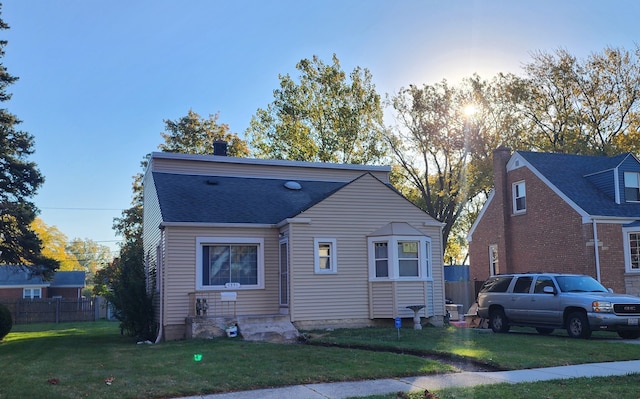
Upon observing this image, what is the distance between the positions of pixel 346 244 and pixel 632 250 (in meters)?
12.1

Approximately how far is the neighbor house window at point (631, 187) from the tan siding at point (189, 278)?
15.6 meters

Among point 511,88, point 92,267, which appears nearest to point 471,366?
point 511,88

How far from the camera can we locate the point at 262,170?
2181 centimetres

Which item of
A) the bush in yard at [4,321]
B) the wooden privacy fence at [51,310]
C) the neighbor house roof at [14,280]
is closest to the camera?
the bush in yard at [4,321]

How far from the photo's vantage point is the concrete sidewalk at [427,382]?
809cm

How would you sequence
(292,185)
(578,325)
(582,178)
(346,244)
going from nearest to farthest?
(578,325)
(346,244)
(292,185)
(582,178)

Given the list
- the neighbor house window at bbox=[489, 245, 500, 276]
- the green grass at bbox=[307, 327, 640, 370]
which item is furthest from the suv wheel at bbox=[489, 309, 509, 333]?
the neighbor house window at bbox=[489, 245, 500, 276]

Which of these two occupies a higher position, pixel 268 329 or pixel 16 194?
pixel 16 194

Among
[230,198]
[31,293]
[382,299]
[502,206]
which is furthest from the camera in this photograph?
[31,293]

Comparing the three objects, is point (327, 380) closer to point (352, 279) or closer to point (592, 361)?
point (592, 361)

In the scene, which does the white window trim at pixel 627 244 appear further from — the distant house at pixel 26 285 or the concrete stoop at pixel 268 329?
the distant house at pixel 26 285

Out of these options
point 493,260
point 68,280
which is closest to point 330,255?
point 493,260

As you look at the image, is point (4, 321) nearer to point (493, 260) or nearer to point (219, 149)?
point (219, 149)

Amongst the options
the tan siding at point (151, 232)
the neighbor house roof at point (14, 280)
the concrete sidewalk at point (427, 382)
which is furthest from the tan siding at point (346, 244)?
the neighbor house roof at point (14, 280)
